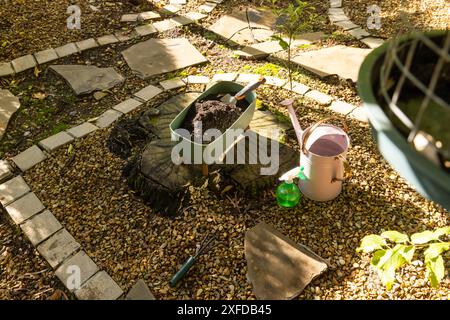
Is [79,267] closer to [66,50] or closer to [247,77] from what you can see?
[247,77]

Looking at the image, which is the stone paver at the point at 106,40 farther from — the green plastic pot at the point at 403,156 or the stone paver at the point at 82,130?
the green plastic pot at the point at 403,156

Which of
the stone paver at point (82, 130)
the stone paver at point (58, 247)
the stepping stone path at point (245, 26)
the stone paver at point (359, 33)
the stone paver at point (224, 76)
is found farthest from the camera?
the stepping stone path at point (245, 26)

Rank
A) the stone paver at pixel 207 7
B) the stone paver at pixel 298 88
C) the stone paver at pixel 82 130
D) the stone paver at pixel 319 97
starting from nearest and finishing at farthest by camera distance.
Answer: the stone paver at pixel 82 130, the stone paver at pixel 319 97, the stone paver at pixel 298 88, the stone paver at pixel 207 7

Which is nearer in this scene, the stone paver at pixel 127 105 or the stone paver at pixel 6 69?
the stone paver at pixel 127 105

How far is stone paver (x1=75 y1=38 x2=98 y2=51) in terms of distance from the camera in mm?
4591

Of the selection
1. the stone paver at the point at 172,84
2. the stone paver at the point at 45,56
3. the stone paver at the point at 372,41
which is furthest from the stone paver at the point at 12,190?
the stone paver at the point at 372,41

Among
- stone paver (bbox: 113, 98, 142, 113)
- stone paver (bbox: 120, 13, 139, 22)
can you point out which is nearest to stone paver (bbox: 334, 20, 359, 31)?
A: stone paver (bbox: 120, 13, 139, 22)

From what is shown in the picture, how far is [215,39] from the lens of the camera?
4.75 m

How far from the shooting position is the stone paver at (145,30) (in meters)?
4.86

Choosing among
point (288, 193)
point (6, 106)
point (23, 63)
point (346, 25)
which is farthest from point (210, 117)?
point (346, 25)

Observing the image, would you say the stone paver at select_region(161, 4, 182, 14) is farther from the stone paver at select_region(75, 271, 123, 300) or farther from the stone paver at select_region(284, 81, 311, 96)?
the stone paver at select_region(75, 271, 123, 300)

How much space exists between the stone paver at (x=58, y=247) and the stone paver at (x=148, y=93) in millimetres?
1606

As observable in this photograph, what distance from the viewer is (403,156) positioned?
961 mm
